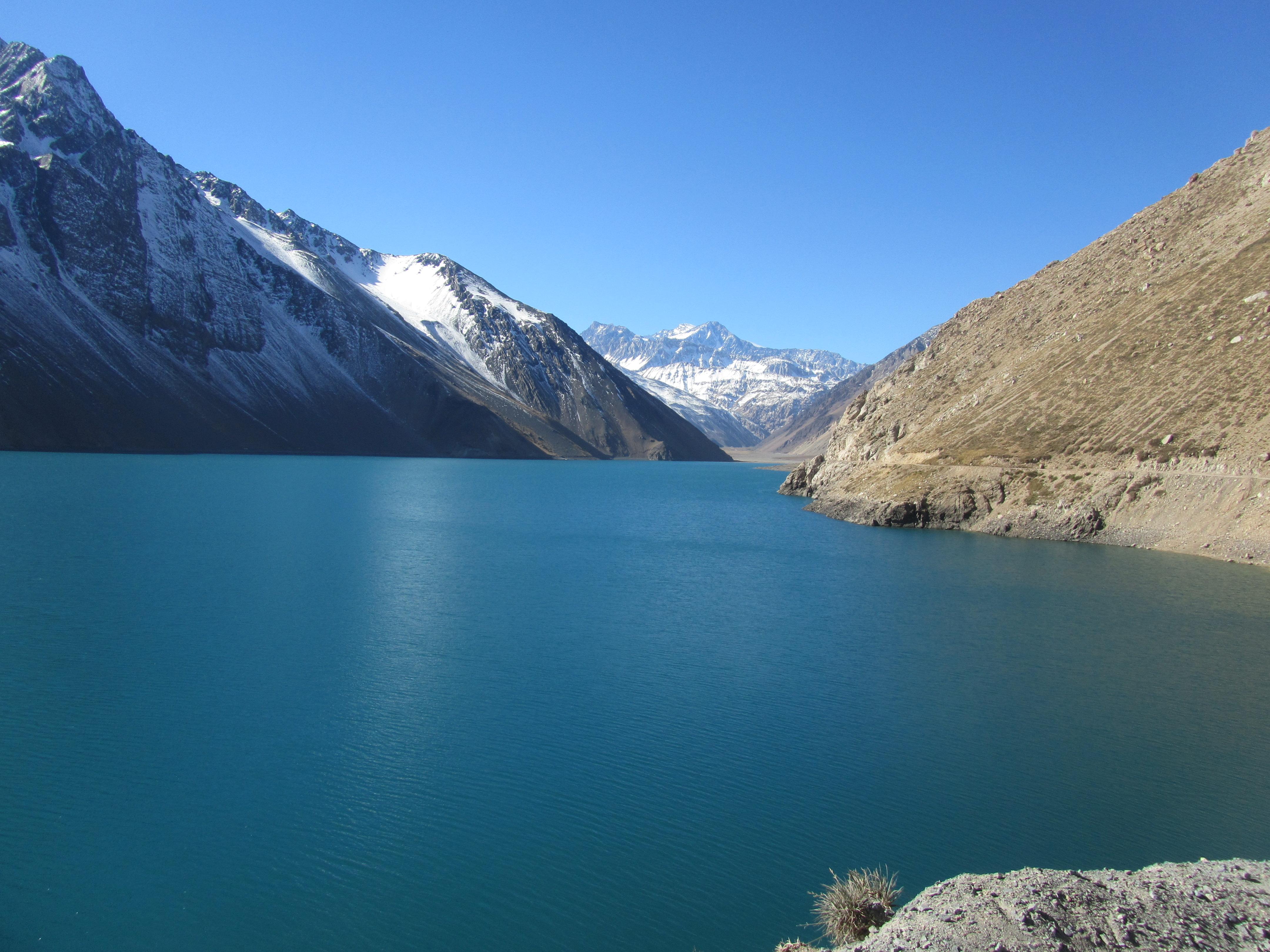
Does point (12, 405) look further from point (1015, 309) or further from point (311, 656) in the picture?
point (1015, 309)

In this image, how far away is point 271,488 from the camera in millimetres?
87812

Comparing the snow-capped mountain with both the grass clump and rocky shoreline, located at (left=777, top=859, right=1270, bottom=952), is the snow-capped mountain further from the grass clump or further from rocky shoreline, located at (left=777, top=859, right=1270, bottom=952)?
rocky shoreline, located at (left=777, top=859, right=1270, bottom=952)

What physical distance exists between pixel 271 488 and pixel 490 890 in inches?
3243

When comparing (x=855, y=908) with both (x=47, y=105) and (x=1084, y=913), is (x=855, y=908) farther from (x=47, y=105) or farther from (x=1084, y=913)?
(x=47, y=105)

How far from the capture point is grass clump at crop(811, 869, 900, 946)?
1236cm

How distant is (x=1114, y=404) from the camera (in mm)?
68312

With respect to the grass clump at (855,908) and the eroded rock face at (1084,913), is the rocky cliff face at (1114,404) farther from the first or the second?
the grass clump at (855,908)

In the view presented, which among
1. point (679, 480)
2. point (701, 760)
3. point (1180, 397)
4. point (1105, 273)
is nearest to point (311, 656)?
point (701, 760)

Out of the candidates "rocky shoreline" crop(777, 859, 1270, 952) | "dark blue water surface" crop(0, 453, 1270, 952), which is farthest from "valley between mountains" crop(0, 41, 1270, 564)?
"rocky shoreline" crop(777, 859, 1270, 952)

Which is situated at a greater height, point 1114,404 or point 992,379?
point 992,379

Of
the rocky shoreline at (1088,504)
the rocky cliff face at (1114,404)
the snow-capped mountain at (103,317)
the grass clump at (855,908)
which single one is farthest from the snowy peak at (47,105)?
the grass clump at (855,908)

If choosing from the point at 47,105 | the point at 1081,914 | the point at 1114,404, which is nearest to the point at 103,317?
the point at 47,105

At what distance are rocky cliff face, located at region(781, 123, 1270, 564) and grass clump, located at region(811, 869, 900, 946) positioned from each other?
5063 cm

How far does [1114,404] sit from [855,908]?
68.3 metres
